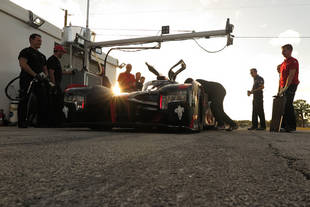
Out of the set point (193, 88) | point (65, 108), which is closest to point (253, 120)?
point (193, 88)

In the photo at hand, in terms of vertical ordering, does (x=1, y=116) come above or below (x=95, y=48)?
below

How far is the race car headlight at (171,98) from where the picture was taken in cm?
327

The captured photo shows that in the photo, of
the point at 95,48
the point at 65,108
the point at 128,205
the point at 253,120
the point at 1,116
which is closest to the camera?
the point at 128,205

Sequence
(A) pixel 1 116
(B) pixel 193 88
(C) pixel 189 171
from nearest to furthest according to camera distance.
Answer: (C) pixel 189 171, (B) pixel 193 88, (A) pixel 1 116

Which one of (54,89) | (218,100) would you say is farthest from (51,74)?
(218,100)

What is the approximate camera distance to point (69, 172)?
740mm

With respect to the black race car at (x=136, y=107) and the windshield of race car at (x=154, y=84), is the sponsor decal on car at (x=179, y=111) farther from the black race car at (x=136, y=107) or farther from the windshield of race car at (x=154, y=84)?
the windshield of race car at (x=154, y=84)

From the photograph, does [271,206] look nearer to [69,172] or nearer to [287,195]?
[287,195]

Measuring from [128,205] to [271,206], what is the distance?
0.94 ft

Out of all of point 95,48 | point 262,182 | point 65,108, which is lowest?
point 262,182

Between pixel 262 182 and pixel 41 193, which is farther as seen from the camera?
pixel 262 182

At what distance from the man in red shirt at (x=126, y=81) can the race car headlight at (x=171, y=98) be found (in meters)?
2.04

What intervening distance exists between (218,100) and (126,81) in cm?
213

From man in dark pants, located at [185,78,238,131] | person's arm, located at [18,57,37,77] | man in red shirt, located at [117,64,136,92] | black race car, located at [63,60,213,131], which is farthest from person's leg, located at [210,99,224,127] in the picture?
person's arm, located at [18,57,37,77]
